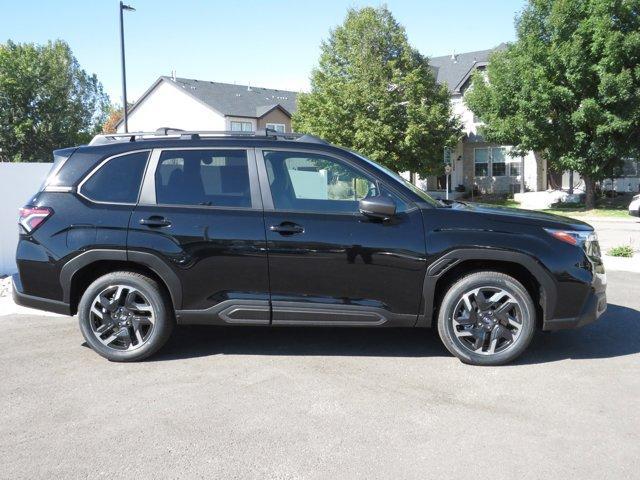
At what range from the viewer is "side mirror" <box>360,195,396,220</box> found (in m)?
4.49

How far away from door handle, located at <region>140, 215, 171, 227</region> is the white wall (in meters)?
38.2

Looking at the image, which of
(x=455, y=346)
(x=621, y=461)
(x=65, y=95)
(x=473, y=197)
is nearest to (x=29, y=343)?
(x=455, y=346)

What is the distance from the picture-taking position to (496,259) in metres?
4.56

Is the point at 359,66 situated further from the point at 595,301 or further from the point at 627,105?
the point at 595,301

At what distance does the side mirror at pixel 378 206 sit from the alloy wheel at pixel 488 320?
92 centimetres

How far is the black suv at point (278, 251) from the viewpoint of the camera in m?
4.59

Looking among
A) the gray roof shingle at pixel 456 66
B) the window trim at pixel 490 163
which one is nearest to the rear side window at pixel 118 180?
the window trim at pixel 490 163

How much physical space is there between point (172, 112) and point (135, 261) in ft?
144

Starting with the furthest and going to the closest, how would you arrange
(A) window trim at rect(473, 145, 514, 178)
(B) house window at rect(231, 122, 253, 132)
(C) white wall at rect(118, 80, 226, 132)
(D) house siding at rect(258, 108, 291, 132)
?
1. (D) house siding at rect(258, 108, 291, 132)
2. (C) white wall at rect(118, 80, 226, 132)
3. (B) house window at rect(231, 122, 253, 132)
4. (A) window trim at rect(473, 145, 514, 178)

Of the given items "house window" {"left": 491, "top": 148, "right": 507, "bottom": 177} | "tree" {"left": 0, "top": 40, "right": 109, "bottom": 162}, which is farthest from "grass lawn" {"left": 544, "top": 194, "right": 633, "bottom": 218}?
"tree" {"left": 0, "top": 40, "right": 109, "bottom": 162}

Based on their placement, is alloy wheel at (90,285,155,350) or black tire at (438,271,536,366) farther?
alloy wheel at (90,285,155,350)

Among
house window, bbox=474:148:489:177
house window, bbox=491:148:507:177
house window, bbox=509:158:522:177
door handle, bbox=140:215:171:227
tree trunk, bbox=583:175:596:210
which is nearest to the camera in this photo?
door handle, bbox=140:215:171:227

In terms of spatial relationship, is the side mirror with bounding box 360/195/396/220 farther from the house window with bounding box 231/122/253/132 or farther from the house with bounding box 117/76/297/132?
the house window with bounding box 231/122/253/132

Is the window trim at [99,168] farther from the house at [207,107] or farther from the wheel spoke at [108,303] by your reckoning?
the house at [207,107]
